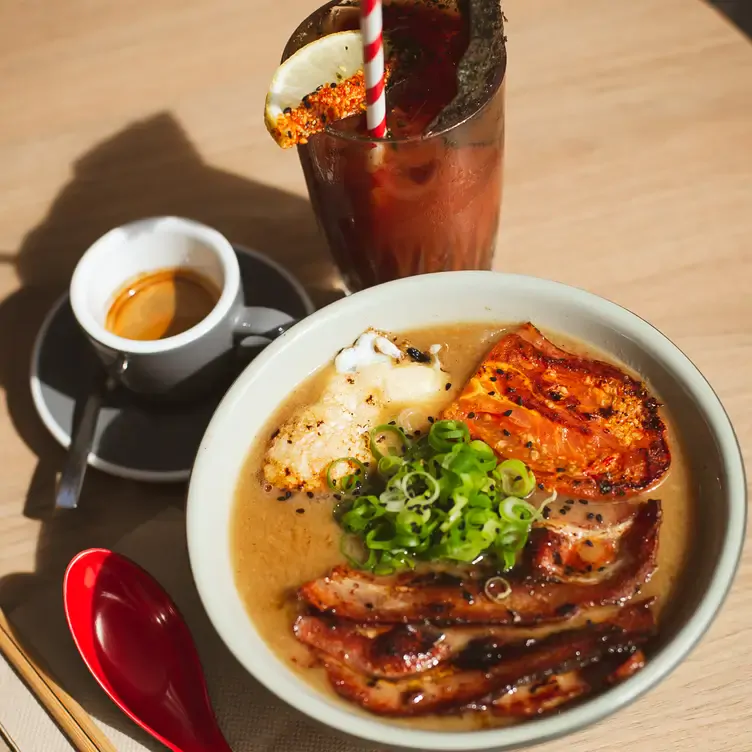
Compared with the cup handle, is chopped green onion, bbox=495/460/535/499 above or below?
below

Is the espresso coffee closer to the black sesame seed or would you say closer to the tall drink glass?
the tall drink glass

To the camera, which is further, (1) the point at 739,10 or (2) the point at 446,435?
(1) the point at 739,10

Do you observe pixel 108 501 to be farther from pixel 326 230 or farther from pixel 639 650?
pixel 639 650

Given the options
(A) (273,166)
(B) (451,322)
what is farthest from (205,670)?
(A) (273,166)

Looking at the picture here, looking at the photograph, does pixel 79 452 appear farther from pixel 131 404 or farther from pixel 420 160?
pixel 420 160

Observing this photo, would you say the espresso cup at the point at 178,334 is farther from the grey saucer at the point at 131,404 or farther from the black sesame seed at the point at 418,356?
the black sesame seed at the point at 418,356

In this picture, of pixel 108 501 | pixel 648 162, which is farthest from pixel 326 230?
pixel 648 162

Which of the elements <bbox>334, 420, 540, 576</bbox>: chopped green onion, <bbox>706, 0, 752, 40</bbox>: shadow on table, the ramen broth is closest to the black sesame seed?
the ramen broth
